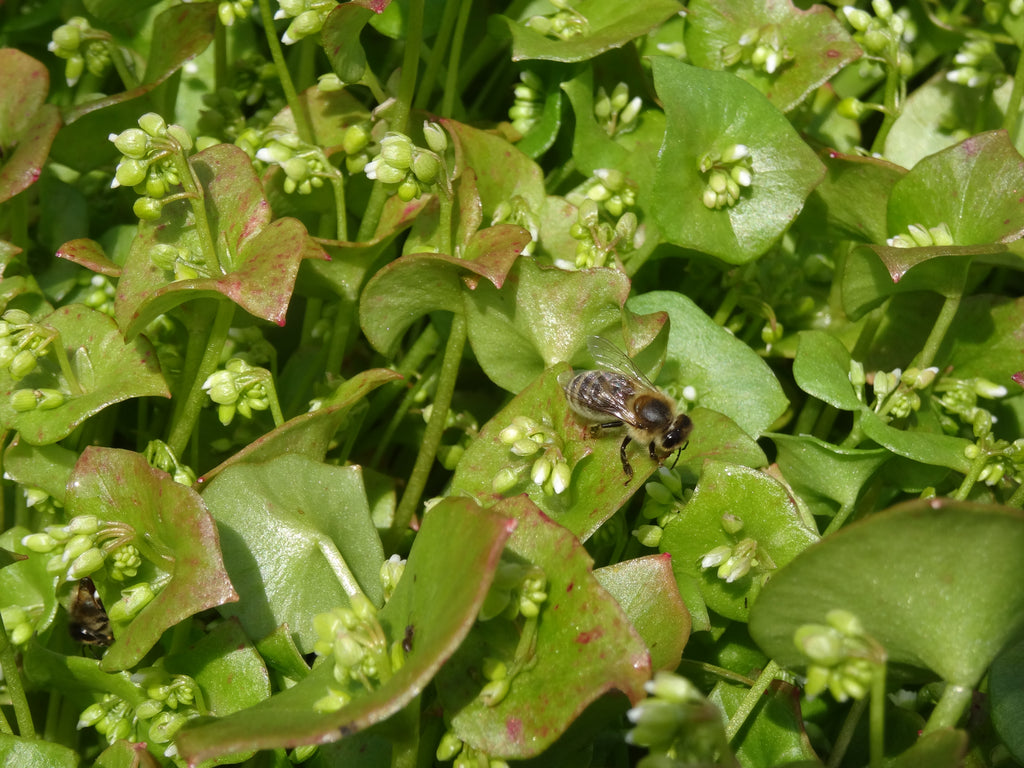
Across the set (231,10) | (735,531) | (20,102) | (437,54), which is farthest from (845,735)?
(20,102)

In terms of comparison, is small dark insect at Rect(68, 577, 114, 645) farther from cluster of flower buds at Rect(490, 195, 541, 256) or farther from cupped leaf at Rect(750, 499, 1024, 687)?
cupped leaf at Rect(750, 499, 1024, 687)

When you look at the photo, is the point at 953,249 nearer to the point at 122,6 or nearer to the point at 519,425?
the point at 519,425

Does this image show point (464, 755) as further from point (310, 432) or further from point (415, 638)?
point (310, 432)

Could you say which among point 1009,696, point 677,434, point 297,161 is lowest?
point 1009,696

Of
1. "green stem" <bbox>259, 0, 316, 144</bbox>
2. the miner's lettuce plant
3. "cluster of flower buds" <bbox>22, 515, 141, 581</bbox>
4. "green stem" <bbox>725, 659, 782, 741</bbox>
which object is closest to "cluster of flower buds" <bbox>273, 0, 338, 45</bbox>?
the miner's lettuce plant

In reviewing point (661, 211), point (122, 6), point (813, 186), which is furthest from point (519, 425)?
point (122, 6)

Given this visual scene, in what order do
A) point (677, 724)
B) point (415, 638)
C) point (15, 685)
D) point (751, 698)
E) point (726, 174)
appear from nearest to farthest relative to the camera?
point (677, 724), point (415, 638), point (751, 698), point (15, 685), point (726, 174)

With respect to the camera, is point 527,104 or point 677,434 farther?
point 527,104
